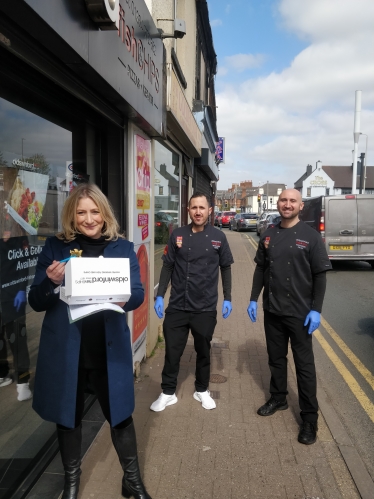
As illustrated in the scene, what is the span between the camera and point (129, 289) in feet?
7.04

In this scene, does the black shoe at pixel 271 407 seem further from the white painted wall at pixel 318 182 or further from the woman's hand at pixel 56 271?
the white painted wall at pixel 318 182

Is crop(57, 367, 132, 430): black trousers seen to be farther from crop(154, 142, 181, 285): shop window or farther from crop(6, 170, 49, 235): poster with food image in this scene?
crop(154, 142, 181, 285): shop window

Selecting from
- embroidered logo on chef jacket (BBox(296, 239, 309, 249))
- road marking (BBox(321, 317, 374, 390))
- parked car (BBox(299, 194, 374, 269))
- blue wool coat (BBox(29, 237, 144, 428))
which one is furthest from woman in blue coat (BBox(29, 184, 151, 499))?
parked car (BBox(299, 194, 374, 269))

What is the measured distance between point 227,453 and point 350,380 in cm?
213

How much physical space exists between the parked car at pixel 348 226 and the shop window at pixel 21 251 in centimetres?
990

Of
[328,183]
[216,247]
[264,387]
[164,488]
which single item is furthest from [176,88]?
[328,183]

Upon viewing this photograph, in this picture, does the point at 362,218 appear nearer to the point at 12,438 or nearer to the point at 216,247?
the point at 216,247

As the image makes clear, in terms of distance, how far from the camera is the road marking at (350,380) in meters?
3.94

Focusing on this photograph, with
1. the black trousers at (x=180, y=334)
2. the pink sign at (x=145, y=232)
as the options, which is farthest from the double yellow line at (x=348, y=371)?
the pink sign at (x=145, y=232)

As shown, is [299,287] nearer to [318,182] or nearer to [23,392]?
[23,392]

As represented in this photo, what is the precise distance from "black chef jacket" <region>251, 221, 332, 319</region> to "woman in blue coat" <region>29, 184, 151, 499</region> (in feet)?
4.76

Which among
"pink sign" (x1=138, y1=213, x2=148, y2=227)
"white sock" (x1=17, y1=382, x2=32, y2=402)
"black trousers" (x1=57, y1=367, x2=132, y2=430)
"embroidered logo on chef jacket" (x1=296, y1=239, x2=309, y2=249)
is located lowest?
"white sock" (x1=17, y1=382, x2=32, y2=402)

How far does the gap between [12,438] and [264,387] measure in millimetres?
2502

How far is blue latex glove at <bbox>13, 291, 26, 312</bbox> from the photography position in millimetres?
2533
